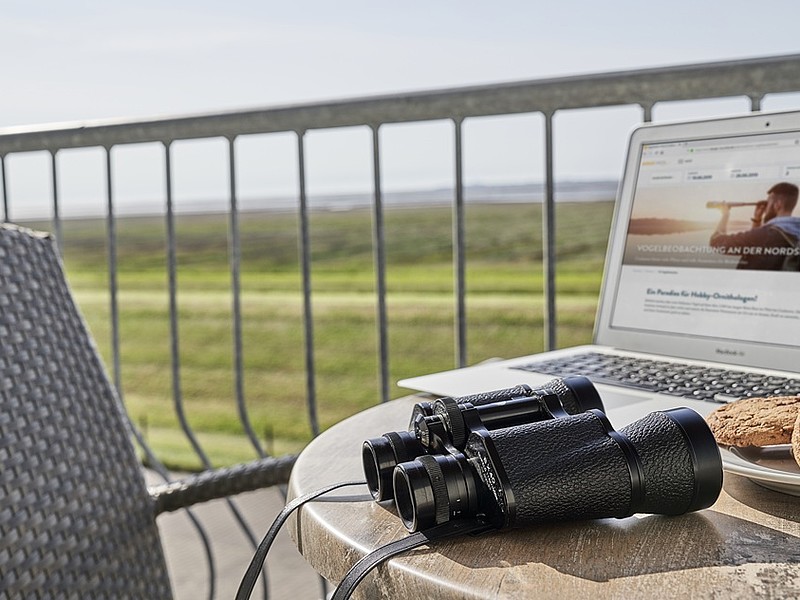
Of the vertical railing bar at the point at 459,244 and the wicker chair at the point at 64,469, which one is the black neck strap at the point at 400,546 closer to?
the wicker chair at the point at 64,469

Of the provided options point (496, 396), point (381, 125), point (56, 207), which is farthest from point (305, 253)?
point (496, 396)

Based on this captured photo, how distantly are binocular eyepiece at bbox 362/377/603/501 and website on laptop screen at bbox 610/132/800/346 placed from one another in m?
0.61

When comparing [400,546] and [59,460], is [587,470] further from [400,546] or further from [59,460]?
[59,460]

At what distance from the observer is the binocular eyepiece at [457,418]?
2.01 ft

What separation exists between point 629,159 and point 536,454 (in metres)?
0.91

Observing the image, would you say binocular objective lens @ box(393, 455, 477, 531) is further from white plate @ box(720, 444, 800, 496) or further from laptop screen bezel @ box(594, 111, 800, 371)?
laptop screen bezel @ box(594, 111, 800, 371)

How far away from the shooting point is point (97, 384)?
1.17 m

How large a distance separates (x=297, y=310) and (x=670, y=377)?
1580cm

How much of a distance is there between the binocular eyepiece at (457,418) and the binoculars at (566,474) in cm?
2

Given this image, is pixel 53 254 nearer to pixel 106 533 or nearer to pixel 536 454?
pixel 106 533

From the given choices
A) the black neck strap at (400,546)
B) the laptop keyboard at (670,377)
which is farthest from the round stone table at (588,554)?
the laptop keyboard at (670,377)

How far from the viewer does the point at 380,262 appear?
5.91ft

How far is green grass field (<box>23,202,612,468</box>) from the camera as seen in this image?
12539mm

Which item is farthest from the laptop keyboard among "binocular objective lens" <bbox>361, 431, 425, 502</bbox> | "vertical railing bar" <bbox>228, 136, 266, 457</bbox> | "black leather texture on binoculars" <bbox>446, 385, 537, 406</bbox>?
"vertical railing bar" <bbox>228, 136, 266, 457</bbox>
